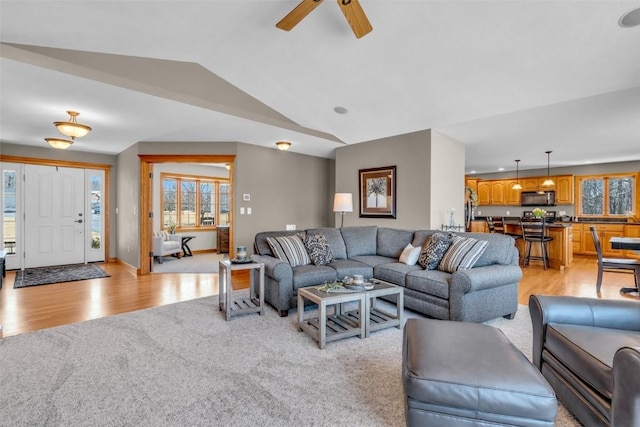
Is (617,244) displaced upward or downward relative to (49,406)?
upward

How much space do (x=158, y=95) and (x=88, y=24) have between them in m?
0.94

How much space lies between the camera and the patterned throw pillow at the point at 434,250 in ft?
11.4

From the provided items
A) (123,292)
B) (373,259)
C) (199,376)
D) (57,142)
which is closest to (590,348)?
(199,376)

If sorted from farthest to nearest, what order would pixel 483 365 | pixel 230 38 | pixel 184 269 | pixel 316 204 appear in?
pixel 316 204 < pixel 184 269 < pixel 230 38 < pixel 483 365

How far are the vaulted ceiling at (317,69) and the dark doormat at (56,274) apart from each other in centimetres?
233

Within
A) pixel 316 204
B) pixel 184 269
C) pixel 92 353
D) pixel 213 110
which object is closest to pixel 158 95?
pixel 213 110

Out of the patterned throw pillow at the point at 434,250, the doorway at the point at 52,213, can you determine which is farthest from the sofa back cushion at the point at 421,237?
the doorway at the point at 52,213

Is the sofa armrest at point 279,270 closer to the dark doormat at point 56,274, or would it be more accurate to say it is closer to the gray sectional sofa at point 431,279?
the gray sectional sofa at point 431,279

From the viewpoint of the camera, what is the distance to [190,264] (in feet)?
21.5

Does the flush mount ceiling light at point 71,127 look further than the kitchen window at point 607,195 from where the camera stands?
No

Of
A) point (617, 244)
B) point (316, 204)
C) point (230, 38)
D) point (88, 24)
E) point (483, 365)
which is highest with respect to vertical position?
point (230, 38)

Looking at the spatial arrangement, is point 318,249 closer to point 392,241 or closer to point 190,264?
point 392,241

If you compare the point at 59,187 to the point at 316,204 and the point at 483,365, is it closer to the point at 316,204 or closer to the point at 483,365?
the point at 316,204

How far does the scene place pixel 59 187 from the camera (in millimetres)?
6297
